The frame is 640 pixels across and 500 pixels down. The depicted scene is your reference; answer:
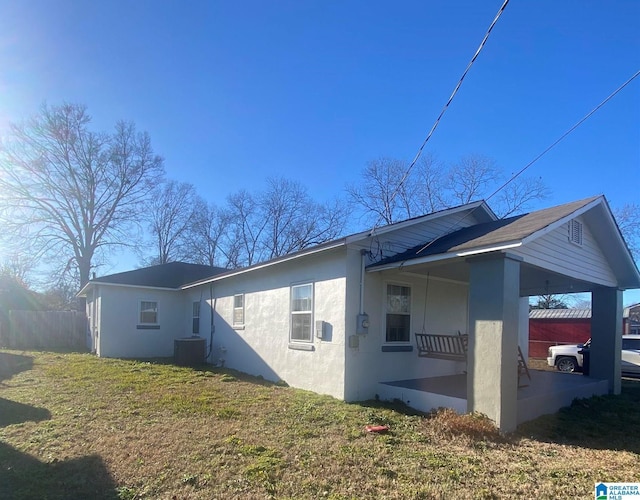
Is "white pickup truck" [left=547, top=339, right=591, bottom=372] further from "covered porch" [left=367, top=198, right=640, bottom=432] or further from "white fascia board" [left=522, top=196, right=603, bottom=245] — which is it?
"white fascia board" [left=522, top=196, right=603, bottom=245]

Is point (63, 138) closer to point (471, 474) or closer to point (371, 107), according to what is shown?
point (371, 107)

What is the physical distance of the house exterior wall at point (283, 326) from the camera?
8.31 meters

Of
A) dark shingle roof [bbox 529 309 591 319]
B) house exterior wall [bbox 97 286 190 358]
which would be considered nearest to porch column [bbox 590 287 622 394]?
dark shingle roof [bbox 529 309 591 319]

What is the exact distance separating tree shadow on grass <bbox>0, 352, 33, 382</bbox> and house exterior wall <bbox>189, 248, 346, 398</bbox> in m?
5.40

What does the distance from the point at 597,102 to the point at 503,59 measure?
1696 mm

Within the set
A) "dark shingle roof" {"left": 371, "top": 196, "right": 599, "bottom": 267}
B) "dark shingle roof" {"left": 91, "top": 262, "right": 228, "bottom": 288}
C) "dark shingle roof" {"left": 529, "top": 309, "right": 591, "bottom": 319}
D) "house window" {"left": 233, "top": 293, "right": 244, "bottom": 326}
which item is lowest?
"dark shingle roof" {"left": 529, "top": 309, "right": 591, "bottom": 319}

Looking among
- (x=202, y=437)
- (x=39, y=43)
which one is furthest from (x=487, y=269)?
(x=39, y=43)

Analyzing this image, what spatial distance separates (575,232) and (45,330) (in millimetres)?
21712

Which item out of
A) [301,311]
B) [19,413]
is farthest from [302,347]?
[19,413]

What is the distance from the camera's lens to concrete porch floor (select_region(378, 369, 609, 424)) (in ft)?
23.2

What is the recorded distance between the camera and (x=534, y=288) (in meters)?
11.7

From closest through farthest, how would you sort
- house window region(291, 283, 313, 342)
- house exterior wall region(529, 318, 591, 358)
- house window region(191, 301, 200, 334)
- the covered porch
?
the covered porch < house window region(291, 283, 313, 342) < house window region(191, 301, 200, 334) < house exterior wall region(529, 318, 591, 358)

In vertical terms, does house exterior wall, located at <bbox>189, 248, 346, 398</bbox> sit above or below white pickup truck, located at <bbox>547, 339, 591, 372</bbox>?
above

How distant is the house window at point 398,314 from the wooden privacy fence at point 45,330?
630 inches
